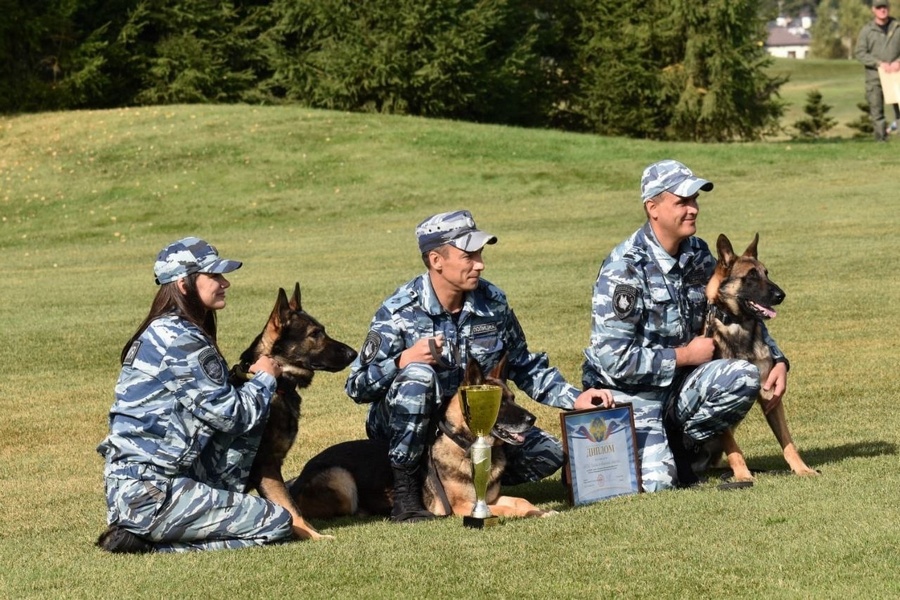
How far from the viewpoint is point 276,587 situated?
17.8ft

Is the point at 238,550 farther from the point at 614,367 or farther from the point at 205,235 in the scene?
the point at 205,235

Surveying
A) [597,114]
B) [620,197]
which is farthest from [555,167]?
[597,114]

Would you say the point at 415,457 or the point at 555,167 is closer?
the point at 415,457

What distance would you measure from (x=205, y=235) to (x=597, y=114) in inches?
999

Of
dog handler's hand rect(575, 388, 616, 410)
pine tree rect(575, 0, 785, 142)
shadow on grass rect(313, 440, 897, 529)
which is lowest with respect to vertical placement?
pine tree rect(575, 0, 785, 142)

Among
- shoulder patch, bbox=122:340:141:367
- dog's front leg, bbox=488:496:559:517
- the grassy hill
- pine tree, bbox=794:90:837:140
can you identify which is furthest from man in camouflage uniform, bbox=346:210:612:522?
the grassy hill

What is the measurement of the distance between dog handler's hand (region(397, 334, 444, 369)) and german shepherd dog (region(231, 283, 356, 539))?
0.26 metres

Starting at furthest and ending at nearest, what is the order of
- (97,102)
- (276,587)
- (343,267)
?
(97,102)
(343,267)
(276,587)

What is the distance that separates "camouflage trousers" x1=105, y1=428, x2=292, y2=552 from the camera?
20.1 ft

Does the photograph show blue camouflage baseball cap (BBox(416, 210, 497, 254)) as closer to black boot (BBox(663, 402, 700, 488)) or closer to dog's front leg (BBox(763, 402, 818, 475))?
black boot (BBox(663, 402, 700, 488))

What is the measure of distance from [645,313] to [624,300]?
0.19 m

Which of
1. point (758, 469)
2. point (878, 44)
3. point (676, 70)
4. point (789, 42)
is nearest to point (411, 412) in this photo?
point (758, 469)

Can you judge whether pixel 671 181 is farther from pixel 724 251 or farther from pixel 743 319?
pixel 743 319

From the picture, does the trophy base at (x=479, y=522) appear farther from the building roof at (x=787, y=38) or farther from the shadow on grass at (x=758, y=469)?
the building roof at (x=787, y=38)
